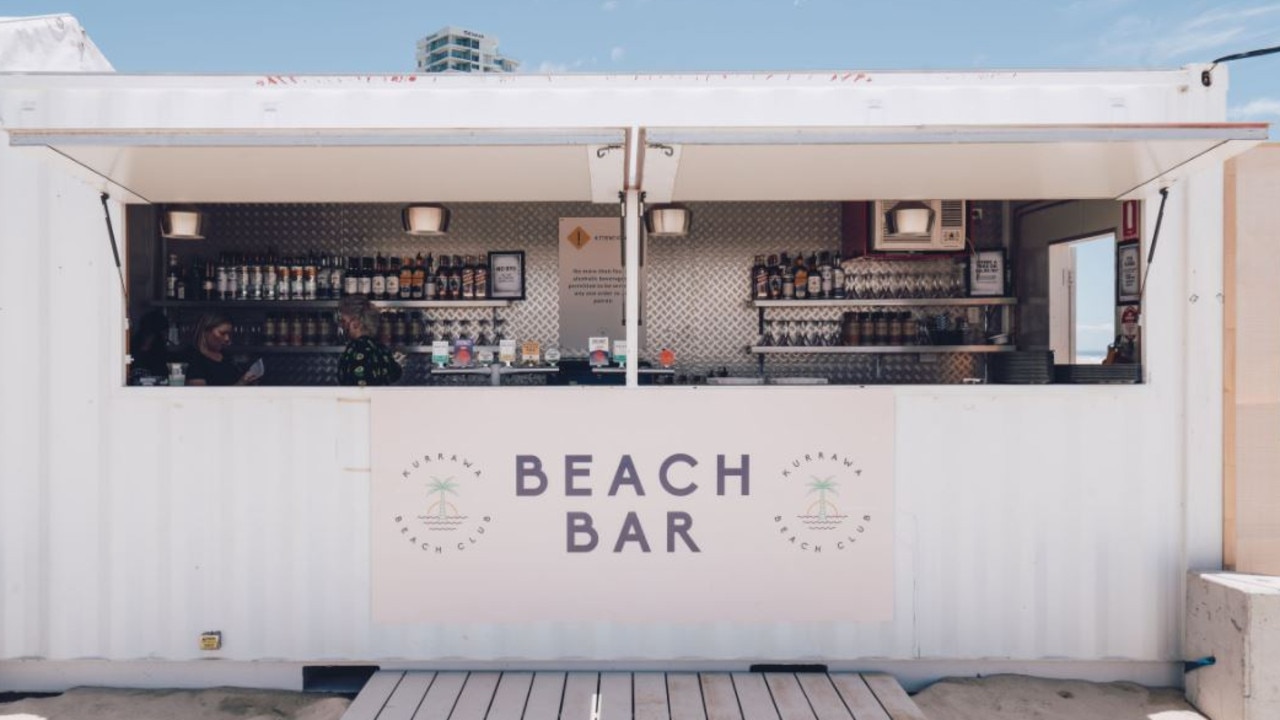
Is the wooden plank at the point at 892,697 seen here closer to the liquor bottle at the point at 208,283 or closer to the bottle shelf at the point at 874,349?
the bottle shelf at the point at 874,349

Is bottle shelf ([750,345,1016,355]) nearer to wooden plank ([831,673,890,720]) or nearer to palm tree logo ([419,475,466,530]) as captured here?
wooden plank ([831,673,890,720])

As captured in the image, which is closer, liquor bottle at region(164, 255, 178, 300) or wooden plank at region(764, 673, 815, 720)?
wooden plank at region(764, 673, 815, 720)

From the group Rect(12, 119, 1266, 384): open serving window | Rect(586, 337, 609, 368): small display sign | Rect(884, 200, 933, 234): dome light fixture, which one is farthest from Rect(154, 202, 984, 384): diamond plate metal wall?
Rect(586, 337, 609, 368): small display sign

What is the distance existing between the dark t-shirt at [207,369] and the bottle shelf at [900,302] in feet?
14.1

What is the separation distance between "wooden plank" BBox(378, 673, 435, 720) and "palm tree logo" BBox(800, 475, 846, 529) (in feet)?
5.91

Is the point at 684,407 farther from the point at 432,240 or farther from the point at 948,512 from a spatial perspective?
the point at 432,240

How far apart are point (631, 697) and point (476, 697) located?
0.64 m

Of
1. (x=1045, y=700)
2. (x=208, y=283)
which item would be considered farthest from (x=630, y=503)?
(x=208, y=283)

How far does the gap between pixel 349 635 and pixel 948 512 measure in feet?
9.16

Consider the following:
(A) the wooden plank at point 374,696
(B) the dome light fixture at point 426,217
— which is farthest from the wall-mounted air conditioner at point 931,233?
(A) the wooden plank at point 374,696

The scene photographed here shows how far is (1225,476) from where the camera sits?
3.71m

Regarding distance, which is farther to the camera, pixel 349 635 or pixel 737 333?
pixel 737 333

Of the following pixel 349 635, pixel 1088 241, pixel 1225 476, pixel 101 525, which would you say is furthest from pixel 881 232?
pixel 101 525

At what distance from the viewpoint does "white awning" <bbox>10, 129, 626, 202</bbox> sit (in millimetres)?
3010
